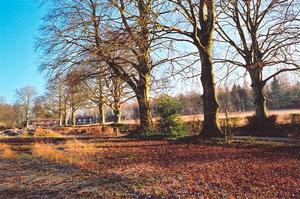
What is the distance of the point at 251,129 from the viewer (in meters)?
21.0

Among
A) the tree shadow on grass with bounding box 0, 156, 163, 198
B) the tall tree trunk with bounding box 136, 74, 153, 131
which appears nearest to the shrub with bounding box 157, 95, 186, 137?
the tall tree trunk with bounding box 136, 74, 153, 131

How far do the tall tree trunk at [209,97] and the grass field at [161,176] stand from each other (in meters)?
4.07

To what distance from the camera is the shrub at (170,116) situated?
17359 millimetres

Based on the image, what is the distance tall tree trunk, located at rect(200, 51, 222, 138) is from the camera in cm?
1441

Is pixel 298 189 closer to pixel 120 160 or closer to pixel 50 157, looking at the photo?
pixel 120 160

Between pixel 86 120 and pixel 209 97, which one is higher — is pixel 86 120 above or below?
above

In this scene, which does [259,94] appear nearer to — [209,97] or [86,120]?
[209,97]

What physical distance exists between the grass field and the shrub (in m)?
7.01

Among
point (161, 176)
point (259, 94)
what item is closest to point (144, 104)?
point (259, 94)

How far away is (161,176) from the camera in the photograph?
6.72 metres

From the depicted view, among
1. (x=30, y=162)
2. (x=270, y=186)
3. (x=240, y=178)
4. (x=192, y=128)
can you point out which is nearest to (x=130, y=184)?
(x=240, y=178)

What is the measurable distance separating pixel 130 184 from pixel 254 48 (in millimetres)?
15867

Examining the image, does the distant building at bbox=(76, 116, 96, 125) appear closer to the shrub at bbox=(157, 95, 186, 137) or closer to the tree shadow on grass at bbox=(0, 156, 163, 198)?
the shrub at bbox=(157, 95, 186, 137)

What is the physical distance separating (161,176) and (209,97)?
835 centimetres
